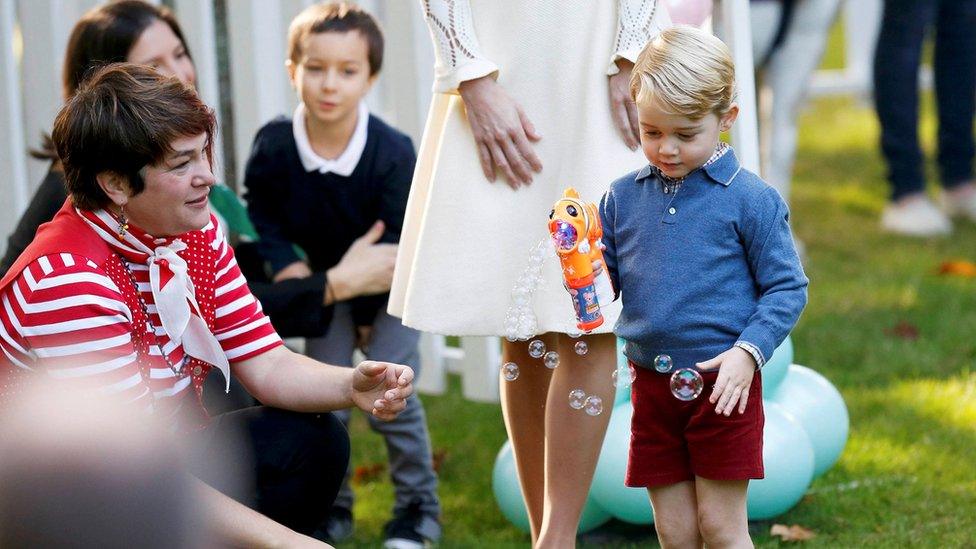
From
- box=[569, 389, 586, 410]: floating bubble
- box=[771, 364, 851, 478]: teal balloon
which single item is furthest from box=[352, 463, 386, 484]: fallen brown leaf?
box=[569, 389, 586, 410]: floating bubble

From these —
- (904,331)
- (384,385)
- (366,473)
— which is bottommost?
(366,473)

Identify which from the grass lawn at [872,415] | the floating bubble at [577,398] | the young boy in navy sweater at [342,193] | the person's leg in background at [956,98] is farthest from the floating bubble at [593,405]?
the person's leg in background at [956,98]

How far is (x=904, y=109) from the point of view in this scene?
6074 millimetres

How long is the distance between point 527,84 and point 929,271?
3.29 m

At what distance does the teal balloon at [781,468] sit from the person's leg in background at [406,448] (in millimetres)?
→ 805

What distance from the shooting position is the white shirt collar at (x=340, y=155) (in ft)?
10.9

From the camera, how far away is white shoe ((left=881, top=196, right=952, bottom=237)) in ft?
19.8

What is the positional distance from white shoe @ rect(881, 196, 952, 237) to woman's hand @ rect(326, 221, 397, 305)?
351 centimetres

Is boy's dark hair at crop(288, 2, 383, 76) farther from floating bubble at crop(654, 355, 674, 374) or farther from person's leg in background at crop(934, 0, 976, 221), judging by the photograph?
person's leg in background at crop(934, 0, 976, 221)

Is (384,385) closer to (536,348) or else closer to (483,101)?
(536,348)

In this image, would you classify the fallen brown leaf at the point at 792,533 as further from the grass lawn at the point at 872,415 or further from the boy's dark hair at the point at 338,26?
the boy's dark hair at the point at 338,26

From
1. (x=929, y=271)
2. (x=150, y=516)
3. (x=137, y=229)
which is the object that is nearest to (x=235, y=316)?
(x=137, y=229)

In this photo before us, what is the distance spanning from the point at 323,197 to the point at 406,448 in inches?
26.4

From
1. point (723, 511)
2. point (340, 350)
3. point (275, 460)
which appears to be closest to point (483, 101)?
point (275, 460)
